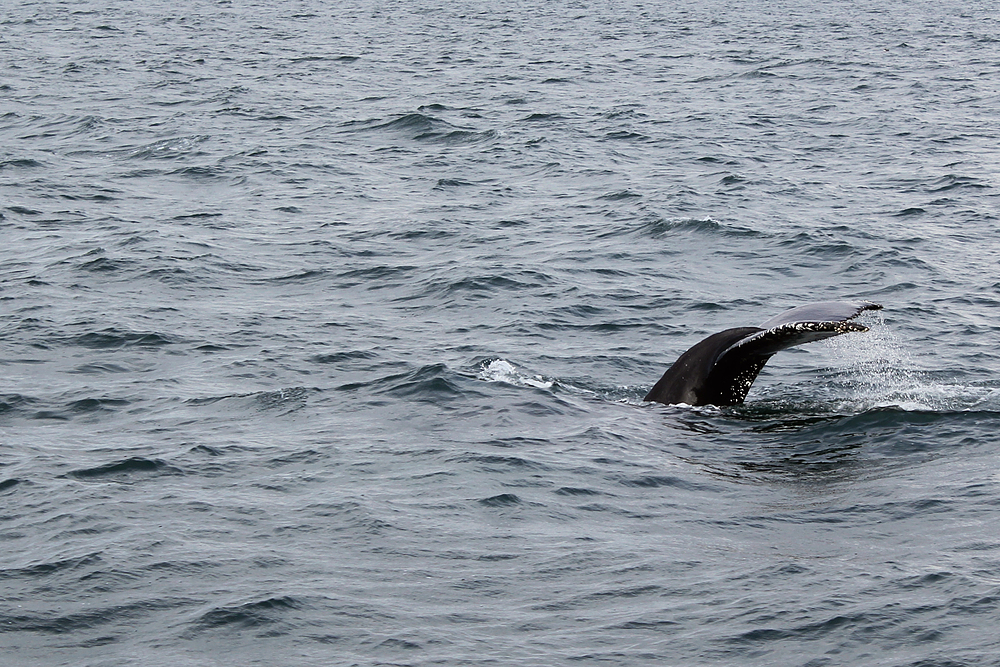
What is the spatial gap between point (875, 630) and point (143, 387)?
808 centimetres

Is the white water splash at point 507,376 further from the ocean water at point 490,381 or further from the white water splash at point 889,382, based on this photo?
the white water splash at point 889,382

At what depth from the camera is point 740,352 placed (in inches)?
453

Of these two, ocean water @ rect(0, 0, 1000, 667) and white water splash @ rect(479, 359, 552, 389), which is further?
white water splash @ rect(479, 359, 552, 389)

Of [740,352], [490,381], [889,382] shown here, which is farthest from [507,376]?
[889,382]

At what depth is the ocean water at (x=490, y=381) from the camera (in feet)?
28.1

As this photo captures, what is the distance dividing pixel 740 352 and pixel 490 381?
10.2 ft

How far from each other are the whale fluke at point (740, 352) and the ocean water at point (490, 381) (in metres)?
0.29

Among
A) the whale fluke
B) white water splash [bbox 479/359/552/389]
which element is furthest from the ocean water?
the whale fluke

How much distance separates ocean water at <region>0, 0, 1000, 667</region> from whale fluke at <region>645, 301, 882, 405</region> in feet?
0.95

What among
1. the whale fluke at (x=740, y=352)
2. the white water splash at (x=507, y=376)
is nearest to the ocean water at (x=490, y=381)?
Answer: the white water splash at (x=507, y=376)

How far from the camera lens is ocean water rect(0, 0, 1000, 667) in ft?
28.1

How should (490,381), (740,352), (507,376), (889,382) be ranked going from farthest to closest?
(507,376), (490,381), (889,382), (740,352)

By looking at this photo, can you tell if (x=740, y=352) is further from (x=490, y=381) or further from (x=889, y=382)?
(x=490, y=381)

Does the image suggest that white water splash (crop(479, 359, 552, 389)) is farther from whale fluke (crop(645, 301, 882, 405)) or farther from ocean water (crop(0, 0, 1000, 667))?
whale fluke (crop(645, 301, 882, 405))
